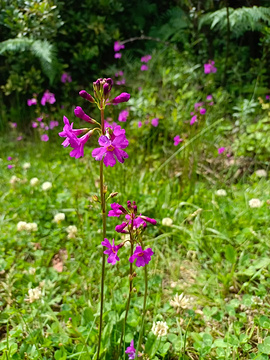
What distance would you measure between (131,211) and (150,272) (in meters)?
0.89

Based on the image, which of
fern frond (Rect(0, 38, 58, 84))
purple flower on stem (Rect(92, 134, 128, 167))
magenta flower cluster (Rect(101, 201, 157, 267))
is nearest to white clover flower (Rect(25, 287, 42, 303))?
magenta flower cluster (Rect(101, 201, 157, 267))

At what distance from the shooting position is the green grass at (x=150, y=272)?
4.30 feet

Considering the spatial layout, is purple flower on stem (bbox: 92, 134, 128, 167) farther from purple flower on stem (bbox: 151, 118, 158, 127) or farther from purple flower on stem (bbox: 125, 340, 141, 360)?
purple flower on stem (bbox: 151, 118, 158, 127)

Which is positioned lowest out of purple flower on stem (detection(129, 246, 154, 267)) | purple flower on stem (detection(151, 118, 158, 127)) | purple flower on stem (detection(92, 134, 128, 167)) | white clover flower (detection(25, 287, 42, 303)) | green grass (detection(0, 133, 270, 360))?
green grass (detection(0, 133, 270, 360))

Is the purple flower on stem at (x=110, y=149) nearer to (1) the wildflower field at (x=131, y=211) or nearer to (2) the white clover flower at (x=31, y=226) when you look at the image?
(1) the wildflower field at (x=131, y=211)

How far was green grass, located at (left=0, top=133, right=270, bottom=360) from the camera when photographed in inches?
51.6

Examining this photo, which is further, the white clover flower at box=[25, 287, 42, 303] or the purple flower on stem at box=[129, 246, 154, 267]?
the white clover flower at box=[25, 287, 42, 303]

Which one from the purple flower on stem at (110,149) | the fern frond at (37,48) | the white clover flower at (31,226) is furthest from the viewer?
the fern frond at (37,48)

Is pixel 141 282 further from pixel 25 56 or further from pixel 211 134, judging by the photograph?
pixel 25 56

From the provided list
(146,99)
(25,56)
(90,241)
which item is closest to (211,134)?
(146,99)

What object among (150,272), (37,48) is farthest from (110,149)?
(37,48)

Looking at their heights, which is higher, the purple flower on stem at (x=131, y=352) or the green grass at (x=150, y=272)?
the purple flower on stem at (x=131, y=352)

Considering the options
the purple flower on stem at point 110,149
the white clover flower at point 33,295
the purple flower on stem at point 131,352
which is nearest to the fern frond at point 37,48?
the white clover flower at point 33,295

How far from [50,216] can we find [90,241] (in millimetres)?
464
